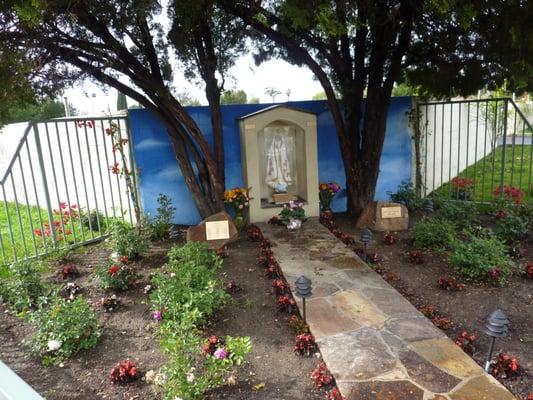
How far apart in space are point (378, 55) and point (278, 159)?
2.24 m

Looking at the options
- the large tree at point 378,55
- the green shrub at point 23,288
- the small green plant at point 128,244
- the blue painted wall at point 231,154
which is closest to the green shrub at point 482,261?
the large tree at point 378,55

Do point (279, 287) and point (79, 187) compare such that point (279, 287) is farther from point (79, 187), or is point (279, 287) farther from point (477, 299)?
point (79, 187)

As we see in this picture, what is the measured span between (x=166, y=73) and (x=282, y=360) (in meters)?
4.56

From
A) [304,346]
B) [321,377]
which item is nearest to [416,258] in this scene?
[304,346]

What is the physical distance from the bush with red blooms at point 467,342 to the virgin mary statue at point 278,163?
14.0 feet

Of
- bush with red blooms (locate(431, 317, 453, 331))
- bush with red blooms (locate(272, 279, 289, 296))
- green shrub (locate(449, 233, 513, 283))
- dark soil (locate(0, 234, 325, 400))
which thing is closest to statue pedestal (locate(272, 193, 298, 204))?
dark soil (locate(0, 234, 325, 400))

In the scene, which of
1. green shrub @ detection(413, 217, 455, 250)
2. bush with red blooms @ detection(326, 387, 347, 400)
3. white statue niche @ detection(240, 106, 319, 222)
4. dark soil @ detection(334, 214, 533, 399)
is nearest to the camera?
bush with red blooms @ detection(326, 387, 347, 400)

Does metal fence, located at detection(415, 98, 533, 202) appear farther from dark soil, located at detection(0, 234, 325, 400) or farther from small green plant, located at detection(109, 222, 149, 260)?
small green plant, located at detection(109, 222, 149, 260)

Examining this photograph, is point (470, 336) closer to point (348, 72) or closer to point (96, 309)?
point (96, 309)

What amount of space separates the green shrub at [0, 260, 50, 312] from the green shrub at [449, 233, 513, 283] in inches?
156

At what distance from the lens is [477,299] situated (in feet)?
11.8

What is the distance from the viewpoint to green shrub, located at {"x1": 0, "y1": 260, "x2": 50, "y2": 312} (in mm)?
3680

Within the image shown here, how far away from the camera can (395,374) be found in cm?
256

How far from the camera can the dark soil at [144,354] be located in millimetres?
2527
